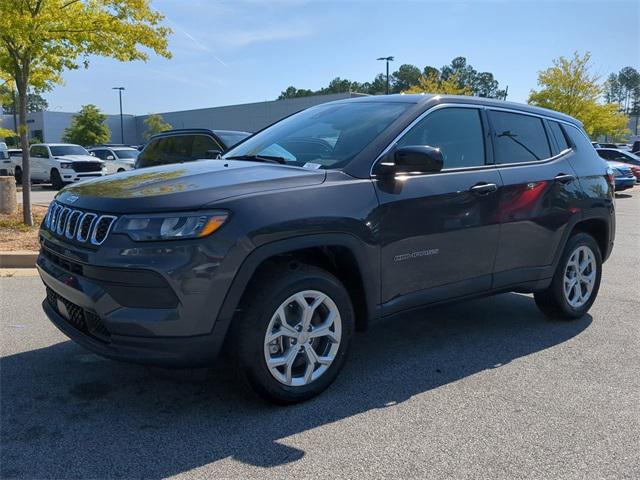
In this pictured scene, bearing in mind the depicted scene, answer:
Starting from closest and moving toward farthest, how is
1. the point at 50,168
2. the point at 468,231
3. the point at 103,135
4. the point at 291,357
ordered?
the point at 291,357, the point at 468,231, the point at 50,168, the point at 103,135

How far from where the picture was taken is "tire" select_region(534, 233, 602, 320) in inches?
195

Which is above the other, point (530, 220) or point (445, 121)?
point (445, 121)

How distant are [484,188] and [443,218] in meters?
0.48

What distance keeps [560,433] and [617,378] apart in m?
1.04

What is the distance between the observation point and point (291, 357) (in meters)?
3.29

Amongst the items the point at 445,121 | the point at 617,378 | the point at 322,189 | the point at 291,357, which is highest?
the point at 445,121

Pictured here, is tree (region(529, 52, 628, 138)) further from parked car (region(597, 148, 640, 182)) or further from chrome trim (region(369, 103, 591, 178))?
chrome trim (region(369, 103, 591, 178))

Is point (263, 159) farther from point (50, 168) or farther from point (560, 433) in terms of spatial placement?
point (50, 168)

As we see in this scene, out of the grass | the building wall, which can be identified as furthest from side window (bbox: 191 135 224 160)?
the building wall

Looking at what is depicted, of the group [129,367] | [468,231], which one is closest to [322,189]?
[468,231]

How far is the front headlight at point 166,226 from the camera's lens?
9.50ft

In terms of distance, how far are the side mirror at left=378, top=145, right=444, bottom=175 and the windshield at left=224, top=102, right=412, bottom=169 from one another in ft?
0.80

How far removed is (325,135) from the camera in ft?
13.5

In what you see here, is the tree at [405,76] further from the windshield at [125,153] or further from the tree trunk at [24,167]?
the tree trunk at [24,167]
